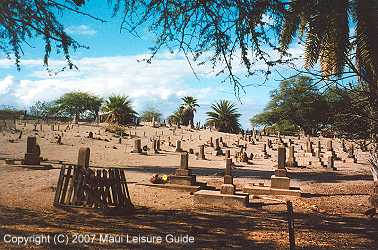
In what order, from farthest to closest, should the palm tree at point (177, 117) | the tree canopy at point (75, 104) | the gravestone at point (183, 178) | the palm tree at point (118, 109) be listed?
the tree canopy at point (75, 104) → the palm tree at point (177, 117) → the palm tree at point (118, 109) → the gravestone at point (183, 178)

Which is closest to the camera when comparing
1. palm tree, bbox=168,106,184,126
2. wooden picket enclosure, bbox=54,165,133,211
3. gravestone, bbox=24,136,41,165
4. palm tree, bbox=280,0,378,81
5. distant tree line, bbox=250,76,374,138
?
palm tree, bbox=280,0,378,81

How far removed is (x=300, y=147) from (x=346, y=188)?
2235 centimetres

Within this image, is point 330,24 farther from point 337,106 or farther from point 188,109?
point 188,109

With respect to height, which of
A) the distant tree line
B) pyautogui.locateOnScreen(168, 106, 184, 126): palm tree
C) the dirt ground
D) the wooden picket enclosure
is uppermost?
pyautogui.locateOnScreen(168, 106, 184, 126): palm tree

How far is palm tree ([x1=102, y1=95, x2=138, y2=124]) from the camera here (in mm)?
47156

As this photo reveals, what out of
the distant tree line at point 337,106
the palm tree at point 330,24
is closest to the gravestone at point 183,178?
the distant tree line at point 337,106

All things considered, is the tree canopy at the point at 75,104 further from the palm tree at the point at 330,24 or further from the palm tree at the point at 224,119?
the palm tree at the point at 330,24

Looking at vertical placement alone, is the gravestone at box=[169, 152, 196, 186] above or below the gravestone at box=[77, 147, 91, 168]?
below

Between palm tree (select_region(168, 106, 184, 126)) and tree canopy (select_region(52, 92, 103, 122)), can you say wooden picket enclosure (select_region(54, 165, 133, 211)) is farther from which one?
tree canopy (select_region(52, 92, 103, 122))

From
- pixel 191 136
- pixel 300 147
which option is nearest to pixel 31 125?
pixel 191 136

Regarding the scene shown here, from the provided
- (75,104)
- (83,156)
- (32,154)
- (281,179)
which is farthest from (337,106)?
(75,104)

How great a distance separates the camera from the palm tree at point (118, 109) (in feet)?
155

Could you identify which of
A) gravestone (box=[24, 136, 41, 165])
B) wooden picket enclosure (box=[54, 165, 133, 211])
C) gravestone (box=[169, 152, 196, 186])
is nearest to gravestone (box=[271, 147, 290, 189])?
gravestone (box=[169, 152, 196, 186])

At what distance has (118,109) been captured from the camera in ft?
156
